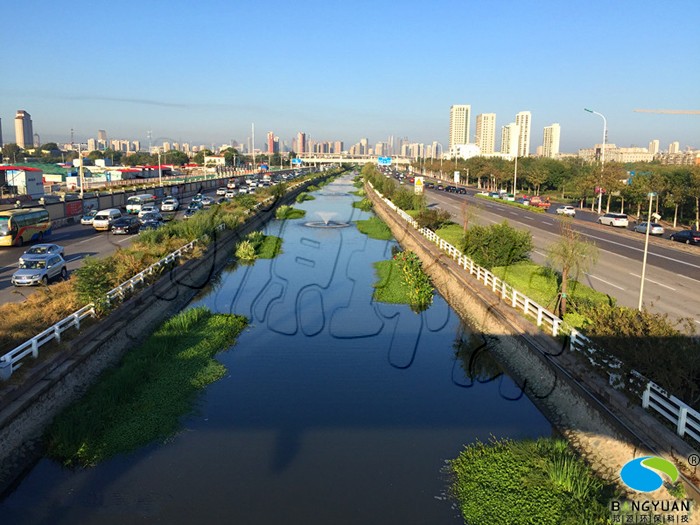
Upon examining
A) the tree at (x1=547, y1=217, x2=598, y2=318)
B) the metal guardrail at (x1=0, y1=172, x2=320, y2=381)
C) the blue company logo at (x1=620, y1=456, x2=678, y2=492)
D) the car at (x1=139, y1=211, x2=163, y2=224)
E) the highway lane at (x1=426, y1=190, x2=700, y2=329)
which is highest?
the tree at (x1=547, y1=217, x2=598, y2=318)

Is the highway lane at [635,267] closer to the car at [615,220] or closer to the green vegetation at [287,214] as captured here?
the car at [615,220]

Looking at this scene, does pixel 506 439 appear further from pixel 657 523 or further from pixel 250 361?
pixel 250 361

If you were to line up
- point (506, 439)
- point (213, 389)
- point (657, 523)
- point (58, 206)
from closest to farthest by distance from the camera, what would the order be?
point (657, 523)
point (506, 439)
point (213, 389)
point (58, 206)

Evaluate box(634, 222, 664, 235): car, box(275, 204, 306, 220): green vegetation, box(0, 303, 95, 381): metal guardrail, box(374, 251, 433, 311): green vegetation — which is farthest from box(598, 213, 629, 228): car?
box(0, 303, 95, 381): metal guardrail

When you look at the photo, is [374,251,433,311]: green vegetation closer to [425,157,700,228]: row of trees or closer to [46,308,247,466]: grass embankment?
[46,308,247,466]: grass embankment

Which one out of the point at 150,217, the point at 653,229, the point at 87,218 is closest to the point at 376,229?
the point at 150,217

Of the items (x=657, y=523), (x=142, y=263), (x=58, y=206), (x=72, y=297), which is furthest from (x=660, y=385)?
A: (x=58, y=206)

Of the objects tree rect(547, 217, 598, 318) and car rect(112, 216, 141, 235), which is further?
Result: car rect(112, 216, 141, 235)
